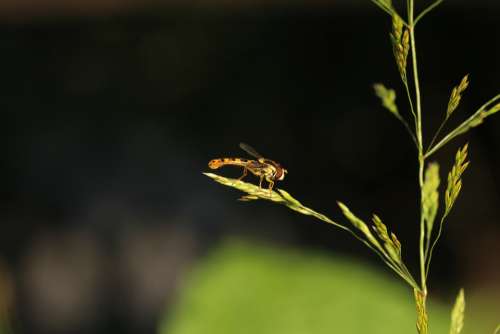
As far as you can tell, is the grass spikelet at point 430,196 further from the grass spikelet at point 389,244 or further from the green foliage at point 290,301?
the green foliage at point 290,301

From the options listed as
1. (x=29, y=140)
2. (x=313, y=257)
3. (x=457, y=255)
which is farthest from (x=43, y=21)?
(x=313, y=257)

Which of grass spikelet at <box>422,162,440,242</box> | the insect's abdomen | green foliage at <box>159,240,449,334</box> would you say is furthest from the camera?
green foliage at <box>159,240,449,334</box>

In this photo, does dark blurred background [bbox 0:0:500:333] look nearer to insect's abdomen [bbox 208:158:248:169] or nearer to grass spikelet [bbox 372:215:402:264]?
insect's abdomen [bbox 208:158:248:169]

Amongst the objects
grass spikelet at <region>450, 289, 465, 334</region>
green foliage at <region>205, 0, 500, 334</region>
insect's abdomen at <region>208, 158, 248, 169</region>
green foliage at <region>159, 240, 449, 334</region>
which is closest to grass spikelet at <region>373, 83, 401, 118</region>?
green foliage at <region>205, 0, 500, 334</region>

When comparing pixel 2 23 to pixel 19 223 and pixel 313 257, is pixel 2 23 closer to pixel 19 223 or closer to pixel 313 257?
pixel 19 223

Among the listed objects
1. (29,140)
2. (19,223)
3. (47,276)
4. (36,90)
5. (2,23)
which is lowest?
(47,276)

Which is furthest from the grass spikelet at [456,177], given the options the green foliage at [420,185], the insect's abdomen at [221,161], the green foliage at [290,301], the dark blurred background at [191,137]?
the dark blurred background at [191,137]
